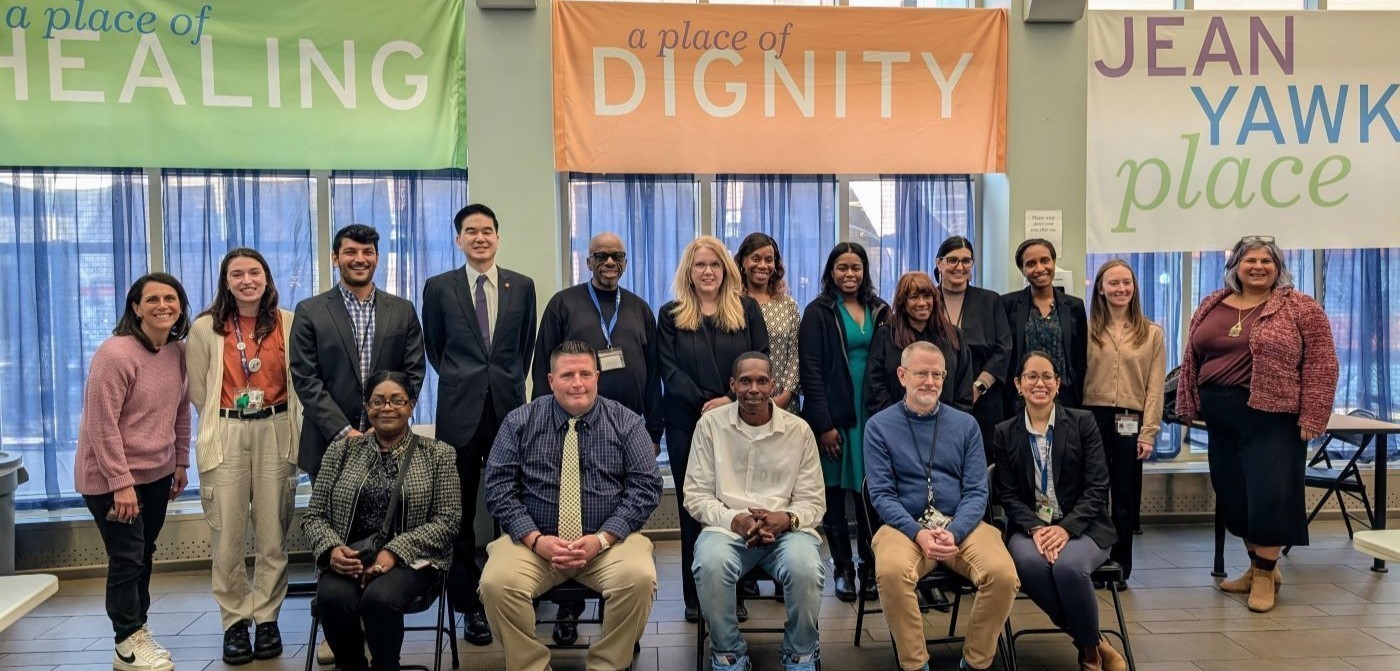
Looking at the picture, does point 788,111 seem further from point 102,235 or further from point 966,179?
point 102,235

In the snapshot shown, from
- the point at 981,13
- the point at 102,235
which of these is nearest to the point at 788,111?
the point at 981,13

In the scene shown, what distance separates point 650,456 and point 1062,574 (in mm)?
1549

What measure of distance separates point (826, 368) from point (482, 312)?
1.53 meters

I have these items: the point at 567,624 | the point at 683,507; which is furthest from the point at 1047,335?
the point at 567,624

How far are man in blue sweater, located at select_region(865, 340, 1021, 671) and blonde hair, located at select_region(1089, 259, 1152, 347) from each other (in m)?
1.22

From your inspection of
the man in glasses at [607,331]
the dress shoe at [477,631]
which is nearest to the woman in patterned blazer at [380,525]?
the dress shoe at [477,631]

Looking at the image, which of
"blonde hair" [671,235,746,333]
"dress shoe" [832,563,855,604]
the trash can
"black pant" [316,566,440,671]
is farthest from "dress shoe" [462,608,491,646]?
the trash can

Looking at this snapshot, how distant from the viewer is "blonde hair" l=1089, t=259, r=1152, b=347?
4.20 meters

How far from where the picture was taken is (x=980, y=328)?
4.09 metres

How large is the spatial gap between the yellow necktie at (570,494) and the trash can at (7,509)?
3.03m

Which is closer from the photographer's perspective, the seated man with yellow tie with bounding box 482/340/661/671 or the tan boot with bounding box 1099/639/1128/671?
the seated man with yellow tie with bounding box 482/340/661/671

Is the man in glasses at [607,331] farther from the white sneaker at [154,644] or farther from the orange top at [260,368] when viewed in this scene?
the white sneaker at [154,644]

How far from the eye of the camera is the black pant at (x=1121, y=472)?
4.16 m

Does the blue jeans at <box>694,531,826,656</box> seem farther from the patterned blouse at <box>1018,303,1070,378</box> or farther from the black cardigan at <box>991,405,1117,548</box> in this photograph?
the patterned blouse at <box>1018,303,1070,378</box>
